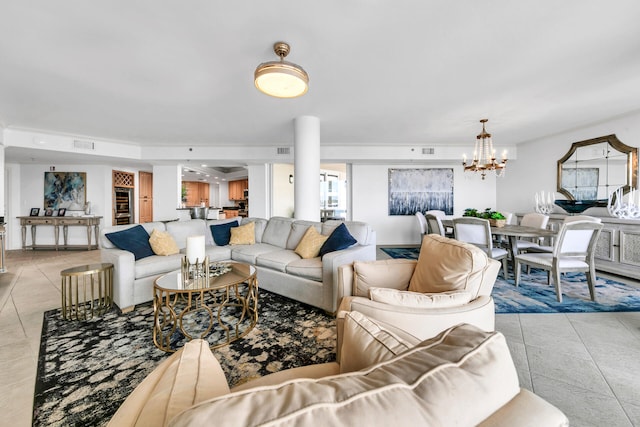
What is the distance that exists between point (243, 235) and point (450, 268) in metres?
3.10

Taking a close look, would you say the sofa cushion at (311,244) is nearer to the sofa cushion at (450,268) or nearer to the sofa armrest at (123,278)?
the sofa cushion at (450,268)

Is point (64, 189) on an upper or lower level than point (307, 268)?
upper

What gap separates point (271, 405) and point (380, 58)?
106 inches

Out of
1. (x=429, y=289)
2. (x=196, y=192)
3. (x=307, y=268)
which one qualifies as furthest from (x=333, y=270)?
(x=196, y=192)

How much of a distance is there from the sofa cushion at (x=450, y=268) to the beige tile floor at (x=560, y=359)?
81 centimetres

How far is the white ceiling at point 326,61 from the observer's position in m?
1.81

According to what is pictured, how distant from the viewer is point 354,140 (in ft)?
17.9

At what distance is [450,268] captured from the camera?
155 centimetres

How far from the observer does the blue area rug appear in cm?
269

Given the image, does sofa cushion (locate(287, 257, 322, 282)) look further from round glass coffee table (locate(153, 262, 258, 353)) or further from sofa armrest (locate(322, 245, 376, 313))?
round glass coffee table (locate(153, 262, 258, 353))

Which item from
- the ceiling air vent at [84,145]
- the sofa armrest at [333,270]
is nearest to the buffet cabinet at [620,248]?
the sofa armrest at [333,270]

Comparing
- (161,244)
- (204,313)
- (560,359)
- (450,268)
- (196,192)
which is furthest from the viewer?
(196,192)

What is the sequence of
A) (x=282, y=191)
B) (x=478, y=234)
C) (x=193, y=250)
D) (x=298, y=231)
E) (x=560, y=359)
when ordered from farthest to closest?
(x=282, y=191)
(x=298, y=231)
(x=478, y=234)
(x=193, y=250)
(x=560, y=359)

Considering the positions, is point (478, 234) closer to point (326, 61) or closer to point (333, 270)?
point (333, 270)
